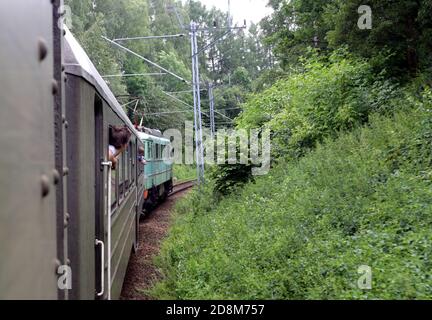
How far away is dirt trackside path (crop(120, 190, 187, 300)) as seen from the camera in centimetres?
713

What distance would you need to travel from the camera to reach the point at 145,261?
29.2 ft

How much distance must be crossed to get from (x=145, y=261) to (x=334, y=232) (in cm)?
470

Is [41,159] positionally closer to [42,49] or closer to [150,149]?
[42,49]

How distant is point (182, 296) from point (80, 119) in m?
3.64

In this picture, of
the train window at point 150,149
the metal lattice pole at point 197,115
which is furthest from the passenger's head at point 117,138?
the metal lattice pole at point 197,115

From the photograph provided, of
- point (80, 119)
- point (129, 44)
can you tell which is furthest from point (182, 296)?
point (129, 44)

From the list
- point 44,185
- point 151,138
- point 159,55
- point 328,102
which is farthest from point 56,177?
point 159,55

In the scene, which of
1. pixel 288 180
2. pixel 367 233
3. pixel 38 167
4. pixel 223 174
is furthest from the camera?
pixel 223 174

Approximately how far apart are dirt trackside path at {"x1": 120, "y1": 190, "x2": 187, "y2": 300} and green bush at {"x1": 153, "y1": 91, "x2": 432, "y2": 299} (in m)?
0.35

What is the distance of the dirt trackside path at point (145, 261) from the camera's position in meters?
7.13

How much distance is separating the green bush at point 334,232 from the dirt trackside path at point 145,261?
351mm

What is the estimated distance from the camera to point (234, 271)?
17.5 feet

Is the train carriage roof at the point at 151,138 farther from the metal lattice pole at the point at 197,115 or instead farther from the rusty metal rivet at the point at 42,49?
the rusty metal rivet at the point at 42,49
